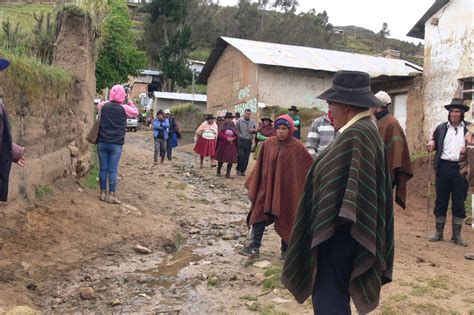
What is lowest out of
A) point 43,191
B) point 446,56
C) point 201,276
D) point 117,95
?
Result: point 201,276

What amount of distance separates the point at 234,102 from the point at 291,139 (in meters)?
22.3

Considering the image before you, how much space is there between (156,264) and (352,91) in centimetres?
367

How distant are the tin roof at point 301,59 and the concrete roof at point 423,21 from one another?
6.89m

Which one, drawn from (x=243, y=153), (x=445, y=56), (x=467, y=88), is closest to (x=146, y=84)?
(x=243, y=153)

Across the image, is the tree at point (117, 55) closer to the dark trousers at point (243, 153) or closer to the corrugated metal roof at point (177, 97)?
the dark trousers at point (243, 153)

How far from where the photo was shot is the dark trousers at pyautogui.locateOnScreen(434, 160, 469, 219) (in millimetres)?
6770

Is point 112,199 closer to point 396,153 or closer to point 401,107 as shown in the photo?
point 396,153

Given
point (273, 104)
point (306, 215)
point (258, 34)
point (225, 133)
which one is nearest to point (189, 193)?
point (225, 133)

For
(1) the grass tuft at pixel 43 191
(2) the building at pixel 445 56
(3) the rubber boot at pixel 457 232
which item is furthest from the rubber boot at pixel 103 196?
(2) the building at pixel 445 56

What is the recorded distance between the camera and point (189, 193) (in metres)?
10.2

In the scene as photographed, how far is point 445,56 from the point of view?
14.7 meters

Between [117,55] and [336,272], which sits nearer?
[336,272]

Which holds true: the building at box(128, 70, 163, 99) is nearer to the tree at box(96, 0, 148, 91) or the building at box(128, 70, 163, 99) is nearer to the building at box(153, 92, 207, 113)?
the building at box(153, 92, 207, 113)

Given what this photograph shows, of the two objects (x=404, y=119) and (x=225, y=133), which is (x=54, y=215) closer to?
(x=225, y=133)
